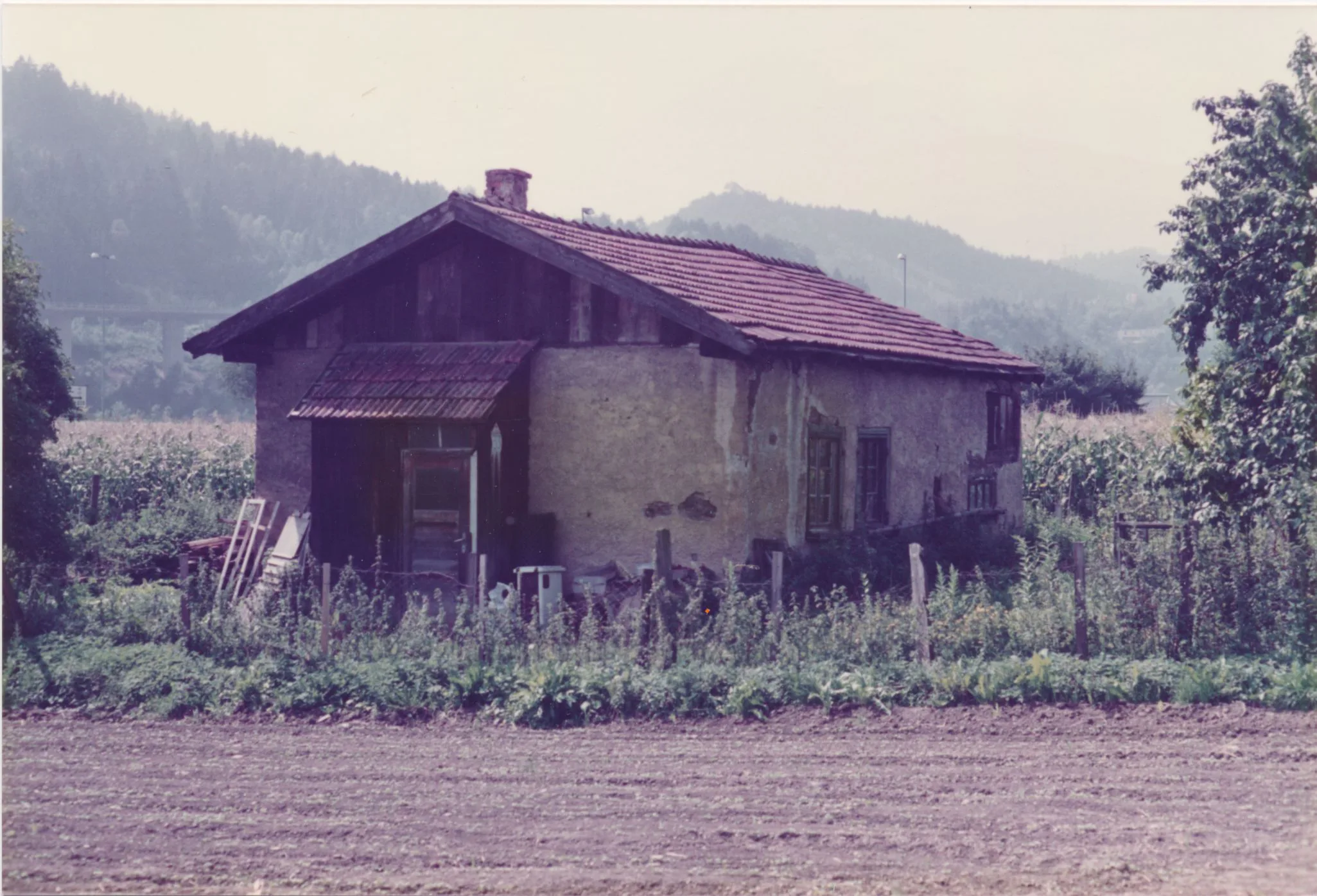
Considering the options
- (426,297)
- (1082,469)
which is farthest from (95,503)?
(1082,469)

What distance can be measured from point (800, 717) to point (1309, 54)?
7916mm

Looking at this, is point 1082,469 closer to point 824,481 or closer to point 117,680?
point 824,481

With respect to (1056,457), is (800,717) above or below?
below

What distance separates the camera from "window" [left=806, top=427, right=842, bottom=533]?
13.2 metres

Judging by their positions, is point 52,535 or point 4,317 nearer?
point 4,317

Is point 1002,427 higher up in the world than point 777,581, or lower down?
higher up

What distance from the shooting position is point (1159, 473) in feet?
40.0

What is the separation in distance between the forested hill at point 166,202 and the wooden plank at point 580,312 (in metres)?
60.3

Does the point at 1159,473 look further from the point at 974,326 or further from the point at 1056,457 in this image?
the point at 974,326

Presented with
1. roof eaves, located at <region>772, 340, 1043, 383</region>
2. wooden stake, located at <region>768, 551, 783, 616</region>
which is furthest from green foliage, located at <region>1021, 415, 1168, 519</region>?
wooden stake, located at <region>768, 551, 783, 616</region>

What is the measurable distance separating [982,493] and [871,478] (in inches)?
145

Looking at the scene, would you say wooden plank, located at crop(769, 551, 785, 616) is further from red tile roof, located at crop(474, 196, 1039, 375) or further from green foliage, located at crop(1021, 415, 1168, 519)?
green foliage, located at crop(1021, 415, 1168, 519)

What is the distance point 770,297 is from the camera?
14.8 m

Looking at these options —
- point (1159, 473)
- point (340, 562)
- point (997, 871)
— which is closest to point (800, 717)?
point (997, 871)
